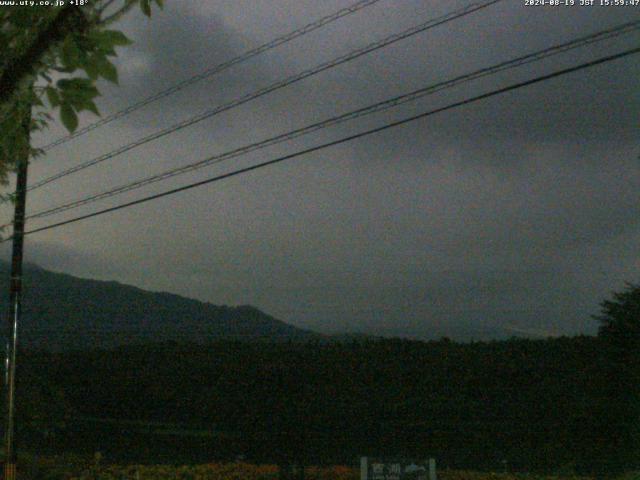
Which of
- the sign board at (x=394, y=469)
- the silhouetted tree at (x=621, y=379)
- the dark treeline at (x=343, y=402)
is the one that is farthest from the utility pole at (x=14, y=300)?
the silhouetted tree at (x=621, y=379)

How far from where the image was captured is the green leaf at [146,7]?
146 inches

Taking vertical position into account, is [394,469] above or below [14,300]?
below

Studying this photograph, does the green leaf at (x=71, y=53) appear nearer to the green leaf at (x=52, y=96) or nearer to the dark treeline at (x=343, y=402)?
the green leaf at (x=52, y=96)

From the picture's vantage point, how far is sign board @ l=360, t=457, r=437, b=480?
422 inches

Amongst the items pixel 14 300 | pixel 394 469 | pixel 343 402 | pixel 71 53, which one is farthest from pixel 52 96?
pixel 343 402

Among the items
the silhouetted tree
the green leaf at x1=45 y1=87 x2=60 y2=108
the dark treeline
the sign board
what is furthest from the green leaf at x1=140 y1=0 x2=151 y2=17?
the silhouetted tree

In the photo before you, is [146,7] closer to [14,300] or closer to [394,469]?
[394,469]

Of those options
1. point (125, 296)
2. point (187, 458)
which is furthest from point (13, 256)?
point (125, 296)

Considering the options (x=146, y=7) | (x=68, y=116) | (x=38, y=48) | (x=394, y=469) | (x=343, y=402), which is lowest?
(x=394, y=469)

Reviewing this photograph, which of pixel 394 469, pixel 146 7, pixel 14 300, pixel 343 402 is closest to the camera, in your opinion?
pixel 146 7

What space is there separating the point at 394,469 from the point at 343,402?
12.8 metres

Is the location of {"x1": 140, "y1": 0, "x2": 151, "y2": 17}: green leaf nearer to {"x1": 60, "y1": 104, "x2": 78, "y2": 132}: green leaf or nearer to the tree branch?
the tree branch

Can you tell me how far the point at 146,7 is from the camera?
371 cm

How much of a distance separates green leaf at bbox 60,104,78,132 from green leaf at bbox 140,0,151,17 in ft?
2.07
